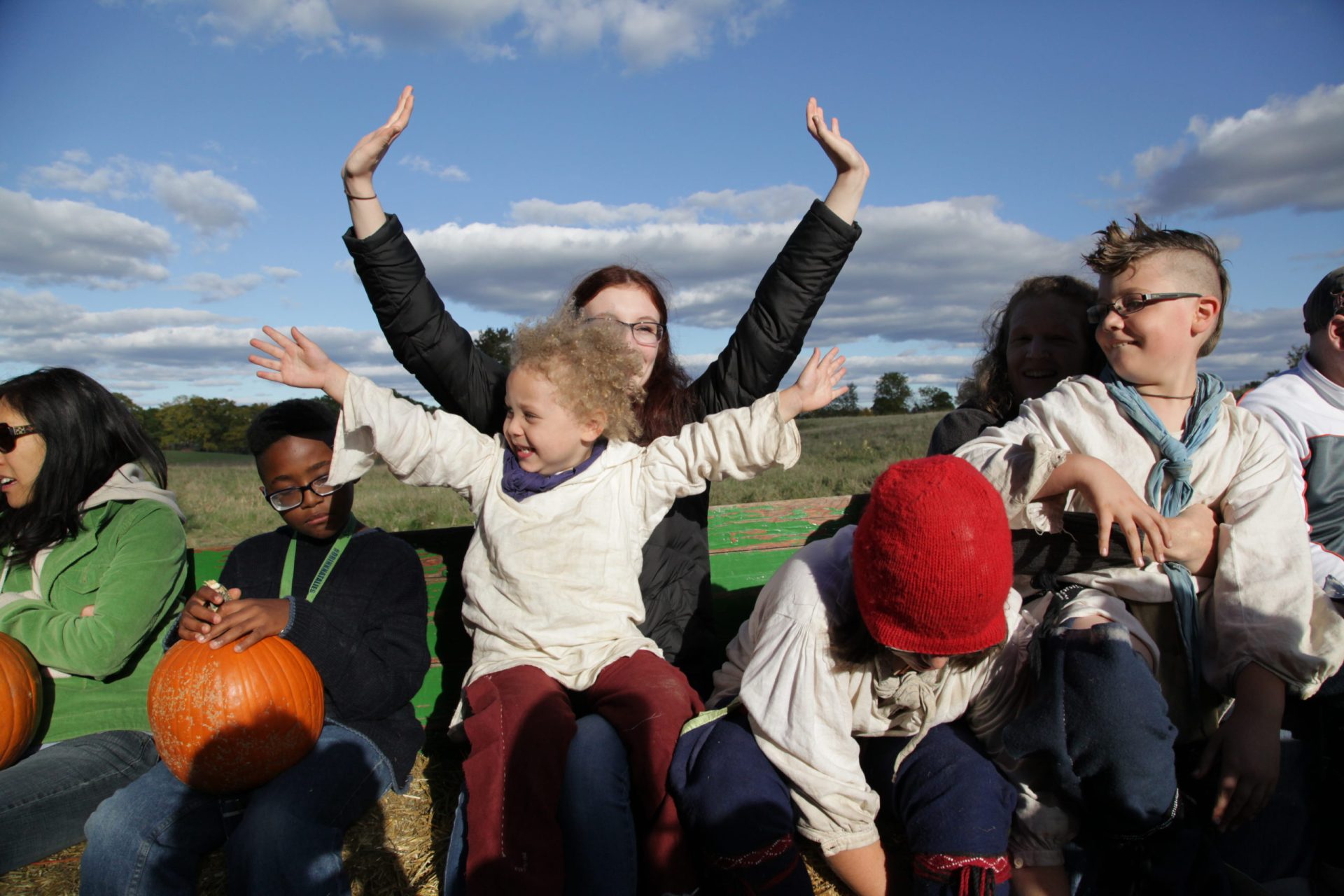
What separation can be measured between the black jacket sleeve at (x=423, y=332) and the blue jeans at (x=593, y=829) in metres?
1.44

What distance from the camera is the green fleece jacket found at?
294 cm

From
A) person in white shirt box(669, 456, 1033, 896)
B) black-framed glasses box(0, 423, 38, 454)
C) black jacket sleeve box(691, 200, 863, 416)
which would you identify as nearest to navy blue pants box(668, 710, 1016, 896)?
person in white shirt box(669, 456, 1033, 896)

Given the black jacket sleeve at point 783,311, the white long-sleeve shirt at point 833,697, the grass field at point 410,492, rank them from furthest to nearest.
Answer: the grass field at point 410,492 < the black jacket sleeve at point 783,311 < the white long-sleeve shirt at point 833,697

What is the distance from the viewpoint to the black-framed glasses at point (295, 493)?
9.80 feet

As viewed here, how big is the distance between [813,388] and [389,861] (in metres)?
2.20

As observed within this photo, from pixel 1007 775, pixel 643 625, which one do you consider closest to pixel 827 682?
pixel 1007 775

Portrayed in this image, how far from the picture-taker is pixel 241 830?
246cm

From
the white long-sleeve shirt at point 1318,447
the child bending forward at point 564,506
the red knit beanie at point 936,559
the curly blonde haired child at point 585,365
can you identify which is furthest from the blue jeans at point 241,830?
the white long-sleeve shirt at point 1318,447

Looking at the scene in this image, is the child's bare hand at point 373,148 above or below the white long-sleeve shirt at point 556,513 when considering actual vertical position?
above

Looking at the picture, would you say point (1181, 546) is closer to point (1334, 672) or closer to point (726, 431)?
point (1334, 672)

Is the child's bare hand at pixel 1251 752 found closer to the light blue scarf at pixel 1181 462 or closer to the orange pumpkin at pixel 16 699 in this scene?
the light blue scarf at pixel 1181 462

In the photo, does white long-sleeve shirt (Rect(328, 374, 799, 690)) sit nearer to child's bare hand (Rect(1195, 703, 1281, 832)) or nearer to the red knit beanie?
the red knit beanie

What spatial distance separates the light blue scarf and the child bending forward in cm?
97

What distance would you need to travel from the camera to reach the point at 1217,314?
280 centimetres
